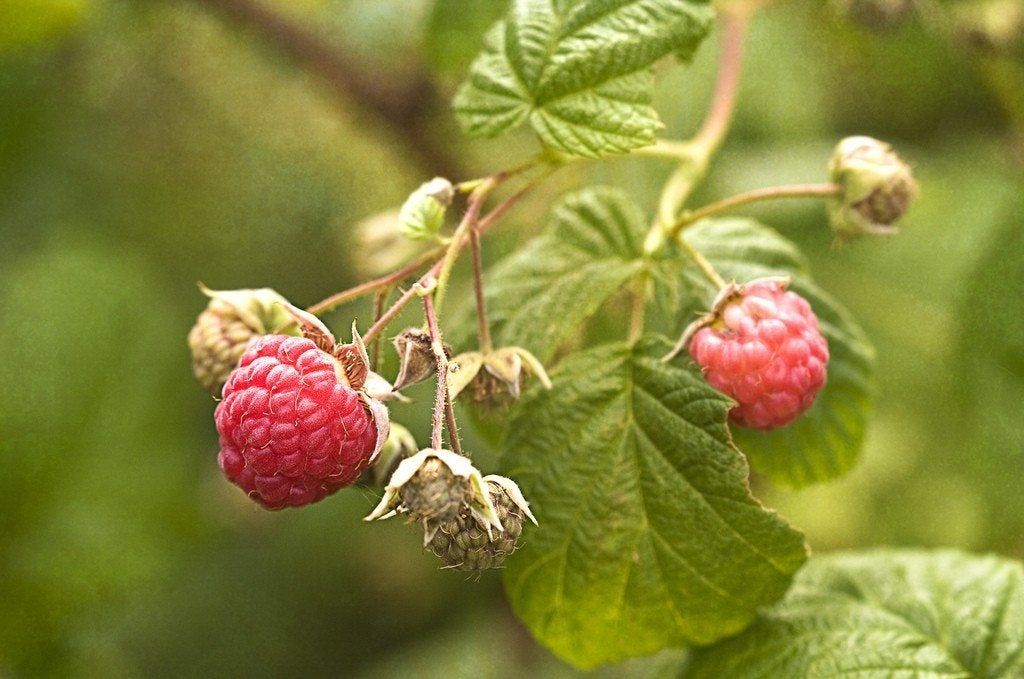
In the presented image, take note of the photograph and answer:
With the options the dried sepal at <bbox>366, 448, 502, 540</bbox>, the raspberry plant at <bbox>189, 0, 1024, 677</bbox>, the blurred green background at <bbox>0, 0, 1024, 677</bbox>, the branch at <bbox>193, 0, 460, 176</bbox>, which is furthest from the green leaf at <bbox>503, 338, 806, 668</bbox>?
the branch at <bbox>193, 0, 460, 176</bbox>

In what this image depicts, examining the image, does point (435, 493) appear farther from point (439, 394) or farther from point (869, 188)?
point (869, 188)

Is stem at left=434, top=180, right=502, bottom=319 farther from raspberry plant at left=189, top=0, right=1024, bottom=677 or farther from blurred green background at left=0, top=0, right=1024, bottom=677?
blurred green background at left=0, top=0, right=1024, bottom=677

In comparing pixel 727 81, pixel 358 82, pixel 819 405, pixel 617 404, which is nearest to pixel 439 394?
pixel 617 404

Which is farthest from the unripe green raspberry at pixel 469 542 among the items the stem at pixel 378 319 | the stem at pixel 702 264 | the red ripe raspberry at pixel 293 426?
the stem at pixel 702 264

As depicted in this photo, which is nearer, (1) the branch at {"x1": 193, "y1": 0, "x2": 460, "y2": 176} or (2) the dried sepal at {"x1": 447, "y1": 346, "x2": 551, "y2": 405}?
(2) the dried sepal at {"x1": 447, "y1": 346, "x2": 551, "y2": 405}

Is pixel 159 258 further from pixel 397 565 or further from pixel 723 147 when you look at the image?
pixel 723 147

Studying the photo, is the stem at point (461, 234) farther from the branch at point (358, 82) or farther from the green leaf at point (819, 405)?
the branch at point (358, 82)
